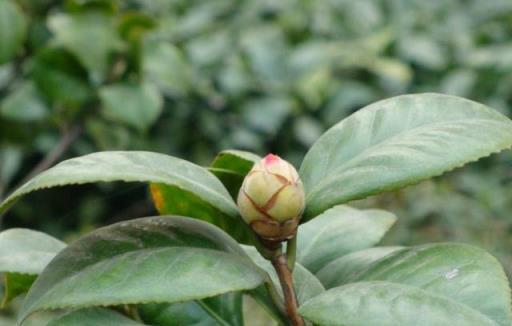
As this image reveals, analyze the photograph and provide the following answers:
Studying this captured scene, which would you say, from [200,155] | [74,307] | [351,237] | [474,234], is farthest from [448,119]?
[200,155]

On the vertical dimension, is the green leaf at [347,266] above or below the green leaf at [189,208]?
below

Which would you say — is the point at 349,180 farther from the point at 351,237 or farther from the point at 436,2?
the point at 436,2

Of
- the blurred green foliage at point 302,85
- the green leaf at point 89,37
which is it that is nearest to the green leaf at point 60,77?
the green leaf at point 89,37

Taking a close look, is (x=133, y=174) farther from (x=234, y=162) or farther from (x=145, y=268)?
(x=234, y=162)

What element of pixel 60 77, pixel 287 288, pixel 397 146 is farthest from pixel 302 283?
pixel 60 77

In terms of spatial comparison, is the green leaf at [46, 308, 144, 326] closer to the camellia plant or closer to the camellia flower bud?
the camellia plant

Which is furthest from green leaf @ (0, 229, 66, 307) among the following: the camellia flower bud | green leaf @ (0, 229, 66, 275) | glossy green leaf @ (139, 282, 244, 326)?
the camellia flower bud

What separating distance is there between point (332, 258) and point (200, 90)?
3449mm

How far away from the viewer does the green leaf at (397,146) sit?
2.81 ft

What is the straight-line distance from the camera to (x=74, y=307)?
2.72 feet

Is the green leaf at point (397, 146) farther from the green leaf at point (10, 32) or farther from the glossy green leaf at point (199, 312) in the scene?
the green leaf at point (10, 32)

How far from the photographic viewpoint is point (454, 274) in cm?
85

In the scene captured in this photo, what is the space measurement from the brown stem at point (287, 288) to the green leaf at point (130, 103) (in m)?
1.59

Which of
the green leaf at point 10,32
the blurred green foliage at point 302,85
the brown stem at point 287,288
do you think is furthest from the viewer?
the blurred green foliage at point 302,85
